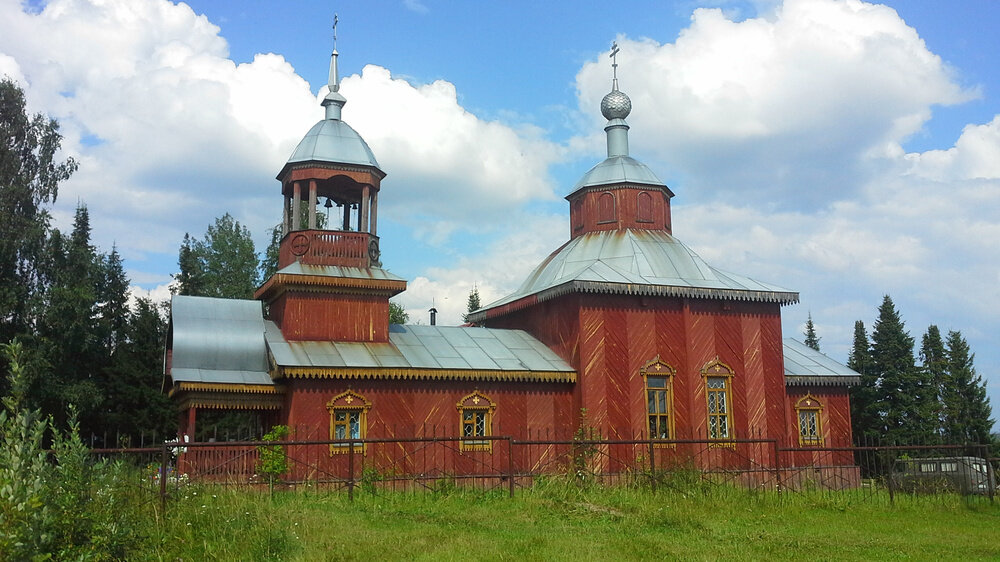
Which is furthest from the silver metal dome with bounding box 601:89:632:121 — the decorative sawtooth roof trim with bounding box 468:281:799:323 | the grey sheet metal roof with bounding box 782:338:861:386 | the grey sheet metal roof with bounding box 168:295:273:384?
the grey sheet metal roof with bounding box 168:295:273:384

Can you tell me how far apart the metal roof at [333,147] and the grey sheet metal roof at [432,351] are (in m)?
4.12

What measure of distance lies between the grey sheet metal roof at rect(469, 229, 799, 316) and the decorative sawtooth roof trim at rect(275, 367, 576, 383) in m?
2.03

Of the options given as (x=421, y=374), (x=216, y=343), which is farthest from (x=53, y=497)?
(x=421, y=374)

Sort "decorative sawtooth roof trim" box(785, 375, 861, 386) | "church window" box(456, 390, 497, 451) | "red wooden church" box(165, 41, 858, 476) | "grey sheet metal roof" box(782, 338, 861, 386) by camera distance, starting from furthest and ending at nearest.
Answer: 1. "grey sheet metal roof" box(782, 338, 861, 386)
2. "decorative sawtooth roof trim" box(785, 375, 861, 386)
3. "church window" box(456, 390, 497, 451)
4. "red wooden church" box(165, 41, 858, 476)

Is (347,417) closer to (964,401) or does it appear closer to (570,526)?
(570,526)

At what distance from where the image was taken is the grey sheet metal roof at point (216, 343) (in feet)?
57.9

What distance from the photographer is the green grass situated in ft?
32.1

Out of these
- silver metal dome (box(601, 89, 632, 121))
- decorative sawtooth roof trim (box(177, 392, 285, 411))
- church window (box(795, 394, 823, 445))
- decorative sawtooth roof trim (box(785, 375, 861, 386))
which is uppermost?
silver metal dome (box(601, 89, 632, 121))

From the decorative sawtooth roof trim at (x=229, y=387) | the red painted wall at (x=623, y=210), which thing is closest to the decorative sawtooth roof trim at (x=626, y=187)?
the red painted wall at (x=623, y=210)

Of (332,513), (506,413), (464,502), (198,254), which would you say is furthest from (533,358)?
(198,254)

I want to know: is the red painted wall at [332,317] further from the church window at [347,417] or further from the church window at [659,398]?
the church window at [659,398]

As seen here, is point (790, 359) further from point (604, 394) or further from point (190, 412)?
point (190, 412)

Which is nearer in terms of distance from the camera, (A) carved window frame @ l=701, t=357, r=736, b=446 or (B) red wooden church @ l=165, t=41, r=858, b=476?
(B) red wooden church @ l=165, t=41, r=858, b=476

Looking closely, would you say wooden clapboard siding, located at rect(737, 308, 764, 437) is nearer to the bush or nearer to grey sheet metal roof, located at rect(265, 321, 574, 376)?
grey sheet metal roof, located at rect(265, 321, 574, 376)
